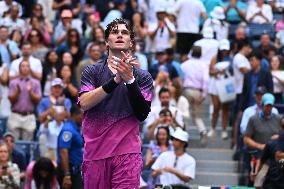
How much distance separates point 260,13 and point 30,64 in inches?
229

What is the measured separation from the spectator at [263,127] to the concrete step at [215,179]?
3.45ft

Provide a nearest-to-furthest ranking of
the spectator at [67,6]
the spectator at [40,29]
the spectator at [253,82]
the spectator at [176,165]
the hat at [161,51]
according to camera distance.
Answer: the spectator at [176,165] < the spectator at [253,82] < the hat at [161,51] < the spectator at [40,29] < the spectator at [67,6]

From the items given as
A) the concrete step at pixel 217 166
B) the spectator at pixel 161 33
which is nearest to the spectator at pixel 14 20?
the spectator at pixel 161 33

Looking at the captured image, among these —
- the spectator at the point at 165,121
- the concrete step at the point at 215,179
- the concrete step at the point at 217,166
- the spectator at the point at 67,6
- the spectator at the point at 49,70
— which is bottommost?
the concrete step at the point at 215,179

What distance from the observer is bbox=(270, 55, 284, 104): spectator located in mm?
17359

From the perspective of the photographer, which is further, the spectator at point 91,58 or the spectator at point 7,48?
the spectator at point 7,48

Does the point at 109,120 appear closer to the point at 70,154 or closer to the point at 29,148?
the point at 70,154

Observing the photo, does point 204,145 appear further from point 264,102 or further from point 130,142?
point 130,142

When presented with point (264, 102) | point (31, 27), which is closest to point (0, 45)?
point (31, 27)

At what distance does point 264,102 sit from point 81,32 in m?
6.79

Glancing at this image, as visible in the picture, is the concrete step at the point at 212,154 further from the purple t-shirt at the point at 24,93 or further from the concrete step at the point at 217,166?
the purple t-shirt at the point at 24,93

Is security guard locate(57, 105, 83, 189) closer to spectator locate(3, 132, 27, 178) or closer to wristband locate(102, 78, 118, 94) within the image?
spectator locate(3, 132, 27, 178)

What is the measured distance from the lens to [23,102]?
1684 centimetres

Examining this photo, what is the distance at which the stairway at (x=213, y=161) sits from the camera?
1603 centimetres
